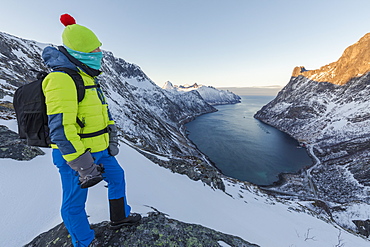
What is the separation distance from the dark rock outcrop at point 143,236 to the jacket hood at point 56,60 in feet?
9.43

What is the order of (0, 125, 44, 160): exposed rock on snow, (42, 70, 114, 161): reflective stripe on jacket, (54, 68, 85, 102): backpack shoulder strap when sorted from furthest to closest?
(0, 125, 44, 160): exposed rock on snow
(54, 68, 85, 102): backpack shoulder strap
(42, 70, 114, 161): reflective stripe on jacket

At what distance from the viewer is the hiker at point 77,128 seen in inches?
76.1

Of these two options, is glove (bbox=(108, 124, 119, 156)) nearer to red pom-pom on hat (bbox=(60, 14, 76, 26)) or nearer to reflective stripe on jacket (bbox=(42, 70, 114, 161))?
reflective stripe on jacket (bbox=(42, 70, 114, 161))

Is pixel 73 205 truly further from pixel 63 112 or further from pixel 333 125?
pixel 333 125

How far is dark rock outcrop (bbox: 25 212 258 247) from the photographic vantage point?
2.61 m

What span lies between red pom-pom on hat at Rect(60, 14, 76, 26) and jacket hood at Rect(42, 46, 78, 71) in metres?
0.51

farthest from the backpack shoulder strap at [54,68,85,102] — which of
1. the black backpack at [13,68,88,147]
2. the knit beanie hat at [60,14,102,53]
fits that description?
the knit beanie hat at [60,14,102,53]

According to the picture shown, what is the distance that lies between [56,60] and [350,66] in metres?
134

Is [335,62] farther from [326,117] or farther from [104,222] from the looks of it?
[104,222]

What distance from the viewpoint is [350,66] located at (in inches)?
3415

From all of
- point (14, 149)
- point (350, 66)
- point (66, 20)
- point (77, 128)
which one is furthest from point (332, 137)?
point (14, 149)

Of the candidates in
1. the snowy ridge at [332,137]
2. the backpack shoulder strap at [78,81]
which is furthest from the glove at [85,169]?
the snowy ridge at [332,137]

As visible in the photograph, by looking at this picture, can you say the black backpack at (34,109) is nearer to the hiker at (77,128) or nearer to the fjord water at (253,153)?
the hiker at (77,128)

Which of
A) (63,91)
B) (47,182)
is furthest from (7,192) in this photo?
(63,91)
